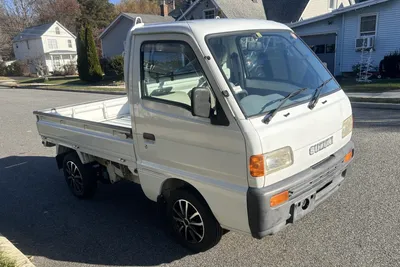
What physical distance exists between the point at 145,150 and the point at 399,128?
6182 mm

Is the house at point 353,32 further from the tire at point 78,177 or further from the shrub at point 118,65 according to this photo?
the tire at point 78,177

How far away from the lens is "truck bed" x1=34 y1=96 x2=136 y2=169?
3.91m

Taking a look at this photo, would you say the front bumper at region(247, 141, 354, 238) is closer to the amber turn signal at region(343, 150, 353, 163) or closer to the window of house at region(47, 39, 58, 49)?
the amber turn signal at region(343, 150, 353, 163)

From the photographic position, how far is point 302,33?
2006 centimetres

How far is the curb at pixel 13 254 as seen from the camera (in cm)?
332

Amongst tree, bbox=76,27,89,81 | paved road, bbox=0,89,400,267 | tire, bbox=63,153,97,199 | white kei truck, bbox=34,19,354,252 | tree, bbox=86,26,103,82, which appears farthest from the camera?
tree, bbox=76,27,89,81

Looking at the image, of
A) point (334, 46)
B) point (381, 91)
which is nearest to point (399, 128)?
point (381, 91)

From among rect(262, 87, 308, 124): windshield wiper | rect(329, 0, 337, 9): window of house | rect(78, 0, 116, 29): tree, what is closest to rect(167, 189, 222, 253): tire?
rect(262, 87, 308, 124): windshield wiper

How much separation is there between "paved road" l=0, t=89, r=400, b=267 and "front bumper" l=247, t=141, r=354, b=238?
1.86 feet

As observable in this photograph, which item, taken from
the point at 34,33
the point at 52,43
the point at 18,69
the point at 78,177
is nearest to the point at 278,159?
the point at 78,177

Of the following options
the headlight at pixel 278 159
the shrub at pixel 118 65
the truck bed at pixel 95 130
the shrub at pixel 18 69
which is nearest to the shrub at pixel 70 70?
the shrub at pixel 18 69

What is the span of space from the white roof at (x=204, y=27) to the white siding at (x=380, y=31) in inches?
634

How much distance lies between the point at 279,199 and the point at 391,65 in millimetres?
15516

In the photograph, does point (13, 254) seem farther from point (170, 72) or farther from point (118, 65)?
point (118, 65)
